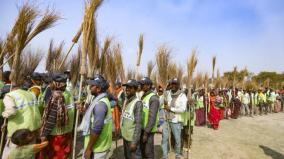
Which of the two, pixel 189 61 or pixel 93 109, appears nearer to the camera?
pixel 93 109

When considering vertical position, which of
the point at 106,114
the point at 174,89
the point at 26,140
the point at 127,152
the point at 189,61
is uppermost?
the point at 189,61

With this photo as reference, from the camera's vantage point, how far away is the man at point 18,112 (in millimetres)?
3654

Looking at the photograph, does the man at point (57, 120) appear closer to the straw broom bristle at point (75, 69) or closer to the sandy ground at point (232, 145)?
the sandy ground at point (232, 145)

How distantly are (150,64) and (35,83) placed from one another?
28.8 ft

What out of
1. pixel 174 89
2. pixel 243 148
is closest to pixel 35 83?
pixel 174 89

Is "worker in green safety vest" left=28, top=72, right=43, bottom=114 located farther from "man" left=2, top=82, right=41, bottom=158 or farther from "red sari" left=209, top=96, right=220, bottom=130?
"red sari" left=209, top=96, right=220, bottom=130

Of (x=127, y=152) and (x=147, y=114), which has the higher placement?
(x=147, y=114)

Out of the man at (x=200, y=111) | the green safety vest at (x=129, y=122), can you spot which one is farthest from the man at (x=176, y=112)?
the man at (x=200, y=111)

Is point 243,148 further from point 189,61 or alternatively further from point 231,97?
point 231,97

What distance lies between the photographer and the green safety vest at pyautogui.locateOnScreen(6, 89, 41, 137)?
3.74 metres

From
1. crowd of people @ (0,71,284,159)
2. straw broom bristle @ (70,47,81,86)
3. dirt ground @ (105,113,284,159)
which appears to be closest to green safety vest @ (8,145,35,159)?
crowd of people @ (0,71,284,159)

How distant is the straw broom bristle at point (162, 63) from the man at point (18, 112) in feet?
14.6

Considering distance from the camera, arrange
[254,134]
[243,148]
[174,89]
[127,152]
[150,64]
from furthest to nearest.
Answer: [150,64], [254,134], [243,148], [174,89], [127,152]

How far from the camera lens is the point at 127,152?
4.72m
